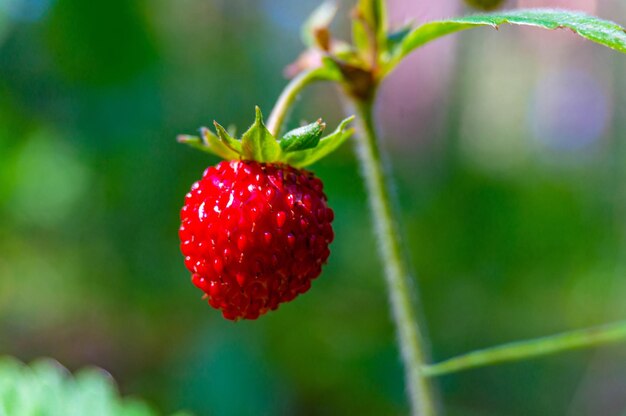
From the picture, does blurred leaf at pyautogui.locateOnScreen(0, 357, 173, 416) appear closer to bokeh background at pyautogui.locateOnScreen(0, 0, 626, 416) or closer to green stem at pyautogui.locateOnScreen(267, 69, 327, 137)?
green stem at pyautogui.locateOnScreen(267, 69, 327, 137)

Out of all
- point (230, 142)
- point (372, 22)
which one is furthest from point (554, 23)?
point (230, 142)

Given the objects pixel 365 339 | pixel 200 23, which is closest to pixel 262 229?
pixel 365 339

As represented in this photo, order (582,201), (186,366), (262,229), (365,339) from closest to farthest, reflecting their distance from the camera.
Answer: (262,229) < (186,366) < (365,339) < (582,201)

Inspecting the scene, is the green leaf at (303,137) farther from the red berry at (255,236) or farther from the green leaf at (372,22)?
the green leaf at (372,22)

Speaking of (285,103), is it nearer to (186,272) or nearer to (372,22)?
(372,22)

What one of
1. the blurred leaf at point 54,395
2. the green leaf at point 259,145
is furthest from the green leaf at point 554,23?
the blurred leaf at point 54,395

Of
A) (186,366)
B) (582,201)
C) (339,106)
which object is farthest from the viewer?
(339,106)

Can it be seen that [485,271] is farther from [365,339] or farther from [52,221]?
[52,221]
